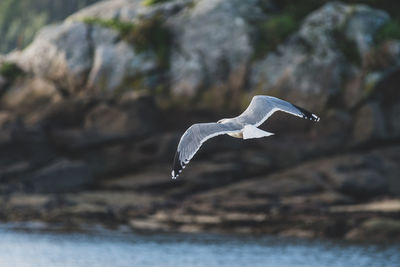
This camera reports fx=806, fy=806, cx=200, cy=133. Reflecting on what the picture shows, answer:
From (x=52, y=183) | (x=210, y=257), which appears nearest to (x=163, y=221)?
(x=210, y=257)

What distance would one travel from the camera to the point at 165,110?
39406 mm

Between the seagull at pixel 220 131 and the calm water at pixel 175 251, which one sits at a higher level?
the seagull at pixel 220 131

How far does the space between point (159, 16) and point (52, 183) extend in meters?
11.8

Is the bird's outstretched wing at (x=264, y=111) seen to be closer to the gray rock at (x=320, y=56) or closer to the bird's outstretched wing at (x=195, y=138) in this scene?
the bird's outstretched wing at (x=195, y=138)

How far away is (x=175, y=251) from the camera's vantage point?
31.6 metres

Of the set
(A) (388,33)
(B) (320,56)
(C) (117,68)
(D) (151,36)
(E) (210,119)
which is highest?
(D) (151,36)

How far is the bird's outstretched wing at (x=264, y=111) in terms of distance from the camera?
46.6 ft

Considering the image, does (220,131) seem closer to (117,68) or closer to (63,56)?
(117,68)

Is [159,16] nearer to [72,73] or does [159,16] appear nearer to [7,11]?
[72,73]

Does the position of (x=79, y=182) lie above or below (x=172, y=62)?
below

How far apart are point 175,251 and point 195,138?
61.7 ft

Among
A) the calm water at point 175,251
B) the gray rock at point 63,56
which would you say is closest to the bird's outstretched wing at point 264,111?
the calm water at point 175,251

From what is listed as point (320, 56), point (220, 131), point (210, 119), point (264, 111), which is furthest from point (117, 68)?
point (220, 131)

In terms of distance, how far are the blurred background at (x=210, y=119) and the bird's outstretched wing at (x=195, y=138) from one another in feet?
60.8
